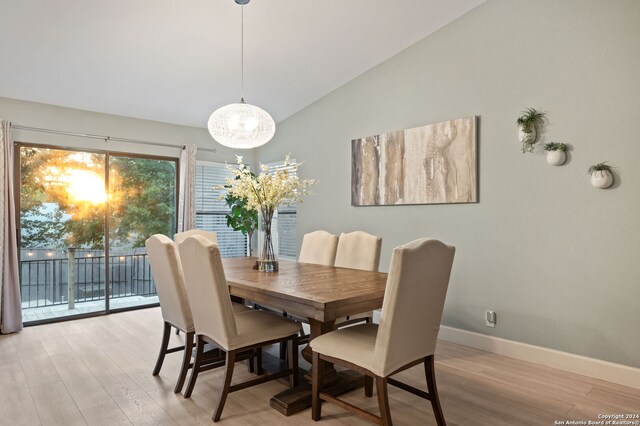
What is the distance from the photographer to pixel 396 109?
13.9 feet

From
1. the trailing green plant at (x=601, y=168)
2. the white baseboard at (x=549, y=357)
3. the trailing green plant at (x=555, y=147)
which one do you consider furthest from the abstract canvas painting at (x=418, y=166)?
the white baseboard at (x=549, y=357)

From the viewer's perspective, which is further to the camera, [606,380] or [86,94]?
[86,94]

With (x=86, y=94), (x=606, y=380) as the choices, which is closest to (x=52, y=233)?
(x=86, y=94)

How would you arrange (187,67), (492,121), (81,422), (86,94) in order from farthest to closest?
(86,94) < (187,67) < (492,121) < (81,422)

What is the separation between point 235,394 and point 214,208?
3.76 metres

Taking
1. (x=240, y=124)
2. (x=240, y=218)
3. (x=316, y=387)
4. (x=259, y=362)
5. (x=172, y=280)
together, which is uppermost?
(x=240, y=124)

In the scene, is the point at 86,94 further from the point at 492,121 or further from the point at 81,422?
the point at 492,121

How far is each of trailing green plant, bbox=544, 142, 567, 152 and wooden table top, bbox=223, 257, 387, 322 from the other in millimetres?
1700

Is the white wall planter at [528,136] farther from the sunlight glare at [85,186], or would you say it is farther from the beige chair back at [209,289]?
the sunlight glare at [85,186]

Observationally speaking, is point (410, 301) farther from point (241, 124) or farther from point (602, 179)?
point (241, 124)

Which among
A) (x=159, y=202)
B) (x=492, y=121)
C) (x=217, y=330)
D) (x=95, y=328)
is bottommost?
(x=95, y=328)

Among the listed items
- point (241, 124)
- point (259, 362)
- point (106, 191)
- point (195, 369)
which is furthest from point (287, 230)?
point (195, 369)

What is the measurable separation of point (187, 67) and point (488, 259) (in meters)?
3.54

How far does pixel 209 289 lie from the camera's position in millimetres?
2303
